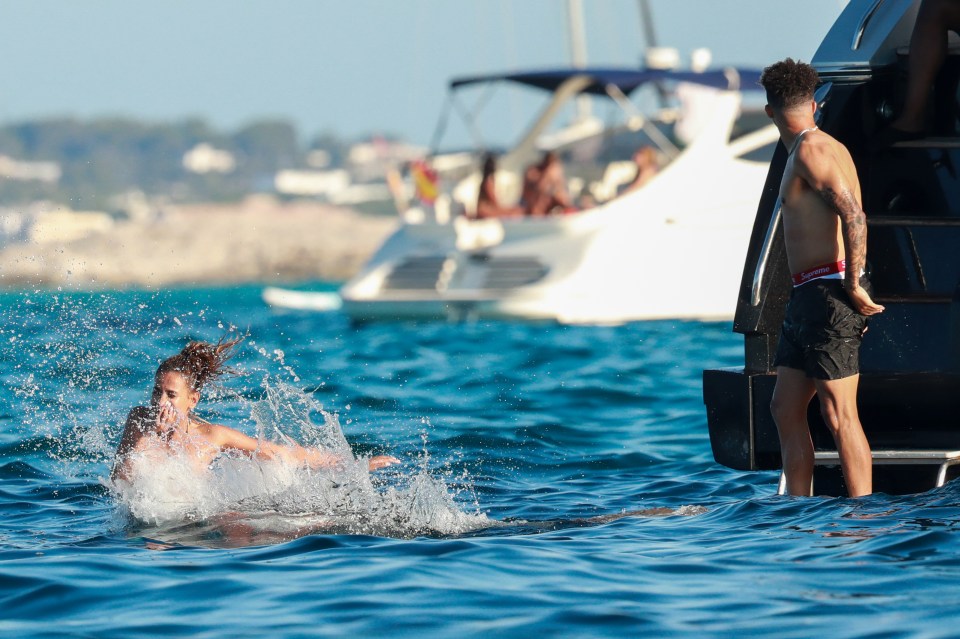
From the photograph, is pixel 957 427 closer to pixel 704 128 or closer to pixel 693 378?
pixel 693 378

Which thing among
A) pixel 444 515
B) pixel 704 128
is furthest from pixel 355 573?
pixel 704 128

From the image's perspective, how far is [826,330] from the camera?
5793 mm

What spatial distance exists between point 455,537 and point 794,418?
1.50 metres

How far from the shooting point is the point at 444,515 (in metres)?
6.02

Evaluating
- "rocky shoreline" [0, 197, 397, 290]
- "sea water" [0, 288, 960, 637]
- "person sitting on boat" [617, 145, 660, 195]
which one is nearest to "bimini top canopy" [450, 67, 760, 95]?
"person sitting on boat" [617, 145, 660, 195]

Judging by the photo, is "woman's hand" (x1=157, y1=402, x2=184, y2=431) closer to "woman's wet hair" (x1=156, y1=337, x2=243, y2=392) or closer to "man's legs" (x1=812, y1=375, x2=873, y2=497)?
"woman's wet hair" (x1=156, y1=337, x2=243, y2=392)

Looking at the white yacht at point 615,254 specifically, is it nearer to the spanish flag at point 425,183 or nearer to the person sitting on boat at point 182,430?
the spanish flag at point 425,183

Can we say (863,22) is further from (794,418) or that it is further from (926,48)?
(794,418)

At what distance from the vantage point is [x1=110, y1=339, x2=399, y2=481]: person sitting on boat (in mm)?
6688

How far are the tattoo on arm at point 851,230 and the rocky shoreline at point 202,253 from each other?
74830 mm

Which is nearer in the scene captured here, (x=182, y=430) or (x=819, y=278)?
(x=819, y=278)

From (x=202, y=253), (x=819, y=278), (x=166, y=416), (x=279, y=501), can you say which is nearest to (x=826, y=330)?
(x=819, y=278)

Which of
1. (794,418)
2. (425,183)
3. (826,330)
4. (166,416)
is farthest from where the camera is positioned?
(425,183)

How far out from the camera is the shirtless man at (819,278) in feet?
18.9
